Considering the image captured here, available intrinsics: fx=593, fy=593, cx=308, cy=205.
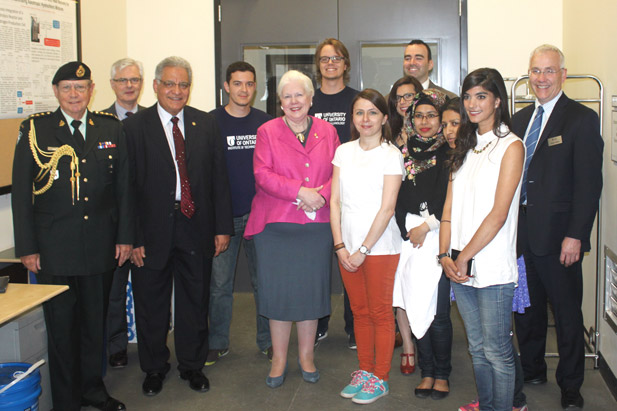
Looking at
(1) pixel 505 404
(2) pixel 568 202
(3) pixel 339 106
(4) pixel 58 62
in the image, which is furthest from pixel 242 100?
(1) pixel 505 404

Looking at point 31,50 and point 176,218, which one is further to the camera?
point 31,50

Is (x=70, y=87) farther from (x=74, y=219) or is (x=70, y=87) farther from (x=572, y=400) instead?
(x=572, y=400)

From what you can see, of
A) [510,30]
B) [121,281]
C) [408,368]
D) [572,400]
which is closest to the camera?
[572,400]

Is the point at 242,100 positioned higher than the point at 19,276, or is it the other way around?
the point at 242,100

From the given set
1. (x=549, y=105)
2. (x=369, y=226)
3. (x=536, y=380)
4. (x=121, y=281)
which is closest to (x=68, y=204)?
(x=121, y=281)

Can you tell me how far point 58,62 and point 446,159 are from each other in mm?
2601

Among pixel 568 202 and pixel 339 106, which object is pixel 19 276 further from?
pixel 568 202

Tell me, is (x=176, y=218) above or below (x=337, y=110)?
below

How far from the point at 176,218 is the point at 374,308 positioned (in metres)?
1.15

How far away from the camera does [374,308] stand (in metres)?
3.02

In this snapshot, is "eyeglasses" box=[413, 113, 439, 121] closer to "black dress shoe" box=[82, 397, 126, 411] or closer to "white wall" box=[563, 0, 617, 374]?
"white wall" box=[563, 0, 617, 374]

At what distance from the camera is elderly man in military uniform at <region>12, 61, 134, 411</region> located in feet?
8.93

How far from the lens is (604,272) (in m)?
3.34

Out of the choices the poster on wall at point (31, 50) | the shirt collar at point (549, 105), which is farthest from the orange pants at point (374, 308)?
the poster on wall at point (31, 50)
